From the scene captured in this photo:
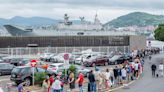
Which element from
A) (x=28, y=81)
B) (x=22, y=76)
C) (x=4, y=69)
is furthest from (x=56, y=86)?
(x=4, y=69)

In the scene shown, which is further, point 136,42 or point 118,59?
point 136,42

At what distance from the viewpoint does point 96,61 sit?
52781 millimetres

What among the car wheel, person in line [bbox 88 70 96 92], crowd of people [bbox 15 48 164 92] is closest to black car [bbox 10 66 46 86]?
the car wheel

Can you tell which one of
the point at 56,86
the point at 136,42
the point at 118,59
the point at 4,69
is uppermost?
the point at 136,42

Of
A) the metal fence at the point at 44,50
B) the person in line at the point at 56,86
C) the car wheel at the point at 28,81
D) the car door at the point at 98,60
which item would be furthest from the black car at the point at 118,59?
the person in line at the point at 56,86

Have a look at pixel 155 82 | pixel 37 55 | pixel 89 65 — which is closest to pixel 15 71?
pixel 155 82

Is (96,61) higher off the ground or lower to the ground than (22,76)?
lower

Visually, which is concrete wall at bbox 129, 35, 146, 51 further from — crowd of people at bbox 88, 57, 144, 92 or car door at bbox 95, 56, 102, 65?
crowd of people at bbox 88, 57, 144, 92

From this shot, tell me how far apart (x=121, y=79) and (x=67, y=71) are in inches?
161

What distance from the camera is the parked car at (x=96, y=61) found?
171ft

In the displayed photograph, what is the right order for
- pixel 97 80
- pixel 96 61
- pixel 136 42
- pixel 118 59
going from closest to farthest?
pixel 97 80 → pixel 96 61 → pixel 118 59 → pixel 136 42

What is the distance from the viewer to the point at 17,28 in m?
124

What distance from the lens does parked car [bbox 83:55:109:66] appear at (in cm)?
5219

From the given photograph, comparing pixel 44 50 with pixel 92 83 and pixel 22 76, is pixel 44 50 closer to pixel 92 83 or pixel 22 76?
pixel 22 76
